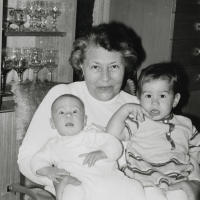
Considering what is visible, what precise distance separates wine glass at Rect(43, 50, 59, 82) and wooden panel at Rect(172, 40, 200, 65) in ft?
3.17

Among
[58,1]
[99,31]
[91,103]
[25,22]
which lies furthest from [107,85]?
[58,1]

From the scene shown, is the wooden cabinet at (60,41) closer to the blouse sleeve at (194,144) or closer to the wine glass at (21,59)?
the wine glass at (21,59)

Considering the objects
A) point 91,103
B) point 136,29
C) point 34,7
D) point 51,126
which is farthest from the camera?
point 136,29

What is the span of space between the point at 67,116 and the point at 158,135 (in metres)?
0.42

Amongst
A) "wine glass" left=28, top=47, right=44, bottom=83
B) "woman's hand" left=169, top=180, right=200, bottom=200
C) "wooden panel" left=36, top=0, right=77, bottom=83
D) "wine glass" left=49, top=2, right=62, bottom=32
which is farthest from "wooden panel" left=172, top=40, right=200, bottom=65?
"woman's hand" left=169, top=180, right=200, bottom=200

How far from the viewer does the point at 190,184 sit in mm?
1749

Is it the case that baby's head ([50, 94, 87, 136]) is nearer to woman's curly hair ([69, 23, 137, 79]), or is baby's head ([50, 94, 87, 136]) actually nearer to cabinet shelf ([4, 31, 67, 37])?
woman's curly hair ([69, 23, 137, 79])

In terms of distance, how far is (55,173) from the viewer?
166cm

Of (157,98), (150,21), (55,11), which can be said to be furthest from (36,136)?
(150,21)

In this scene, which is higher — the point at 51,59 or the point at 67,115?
the point at 51,59

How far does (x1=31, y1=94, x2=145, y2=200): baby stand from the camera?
163cm

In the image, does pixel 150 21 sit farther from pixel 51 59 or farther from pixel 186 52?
pixel 51 59

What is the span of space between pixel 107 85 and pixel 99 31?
0.27 m

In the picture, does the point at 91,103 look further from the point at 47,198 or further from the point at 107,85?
the point at 47,198
